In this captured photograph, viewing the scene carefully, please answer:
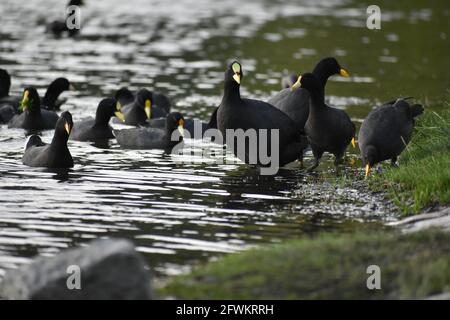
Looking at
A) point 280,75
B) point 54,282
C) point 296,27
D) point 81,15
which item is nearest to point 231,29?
point 296,27

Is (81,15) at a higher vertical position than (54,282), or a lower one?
higher

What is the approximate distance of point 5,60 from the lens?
2784cm

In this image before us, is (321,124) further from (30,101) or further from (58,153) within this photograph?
(30,101)

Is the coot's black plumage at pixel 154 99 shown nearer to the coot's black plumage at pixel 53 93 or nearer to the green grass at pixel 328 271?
the coot's black plumage at pixel 53 93

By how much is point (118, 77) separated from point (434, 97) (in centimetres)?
810

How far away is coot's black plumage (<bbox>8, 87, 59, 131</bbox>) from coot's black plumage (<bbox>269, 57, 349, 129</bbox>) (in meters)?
4.83

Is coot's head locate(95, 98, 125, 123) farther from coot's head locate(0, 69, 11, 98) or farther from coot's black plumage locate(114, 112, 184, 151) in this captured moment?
coot's head locate(0, 69, 11, 98)

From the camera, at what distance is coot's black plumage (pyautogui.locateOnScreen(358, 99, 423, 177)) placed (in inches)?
552

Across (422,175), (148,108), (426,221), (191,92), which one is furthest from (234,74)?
(191,92)

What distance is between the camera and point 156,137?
17.9 metres

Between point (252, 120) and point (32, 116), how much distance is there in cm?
572

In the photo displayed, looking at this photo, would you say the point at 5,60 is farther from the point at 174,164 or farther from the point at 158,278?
the point at 158,278

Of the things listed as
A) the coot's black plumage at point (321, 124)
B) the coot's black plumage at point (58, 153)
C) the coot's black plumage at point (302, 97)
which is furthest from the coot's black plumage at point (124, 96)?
the coot's black plumage at point (321, 124)
